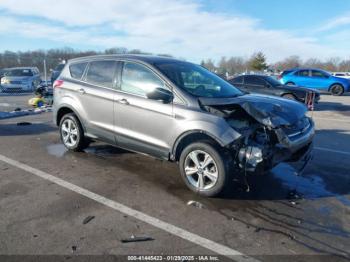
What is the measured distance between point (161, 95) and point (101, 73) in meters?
1.66

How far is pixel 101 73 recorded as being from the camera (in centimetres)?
562

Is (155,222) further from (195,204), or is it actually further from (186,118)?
(186,118)

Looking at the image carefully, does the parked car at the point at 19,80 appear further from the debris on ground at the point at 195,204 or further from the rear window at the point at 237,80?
the debris on ground at the point at 195,204

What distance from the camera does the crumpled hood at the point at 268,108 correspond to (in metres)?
4.22

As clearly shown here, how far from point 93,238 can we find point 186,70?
314 centimetres

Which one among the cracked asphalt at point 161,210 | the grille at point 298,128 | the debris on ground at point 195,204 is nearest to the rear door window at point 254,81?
the cracked asphalt at point 161,210

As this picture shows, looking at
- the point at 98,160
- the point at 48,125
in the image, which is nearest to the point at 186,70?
the point at 98,160

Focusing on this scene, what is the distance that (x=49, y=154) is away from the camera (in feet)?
20.2

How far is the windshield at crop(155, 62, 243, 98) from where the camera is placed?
190 inches

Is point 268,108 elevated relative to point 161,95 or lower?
lower

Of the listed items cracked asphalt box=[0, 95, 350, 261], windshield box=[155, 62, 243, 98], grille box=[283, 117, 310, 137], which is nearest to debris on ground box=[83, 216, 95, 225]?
cracked asphalt box=[0, 95, 350, 261]

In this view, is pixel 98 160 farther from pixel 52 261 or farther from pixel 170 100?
pixel 52 261

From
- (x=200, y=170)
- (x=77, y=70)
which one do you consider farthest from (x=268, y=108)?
(x=77, y=70)

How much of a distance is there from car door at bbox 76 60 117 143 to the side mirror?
40.6 inches
